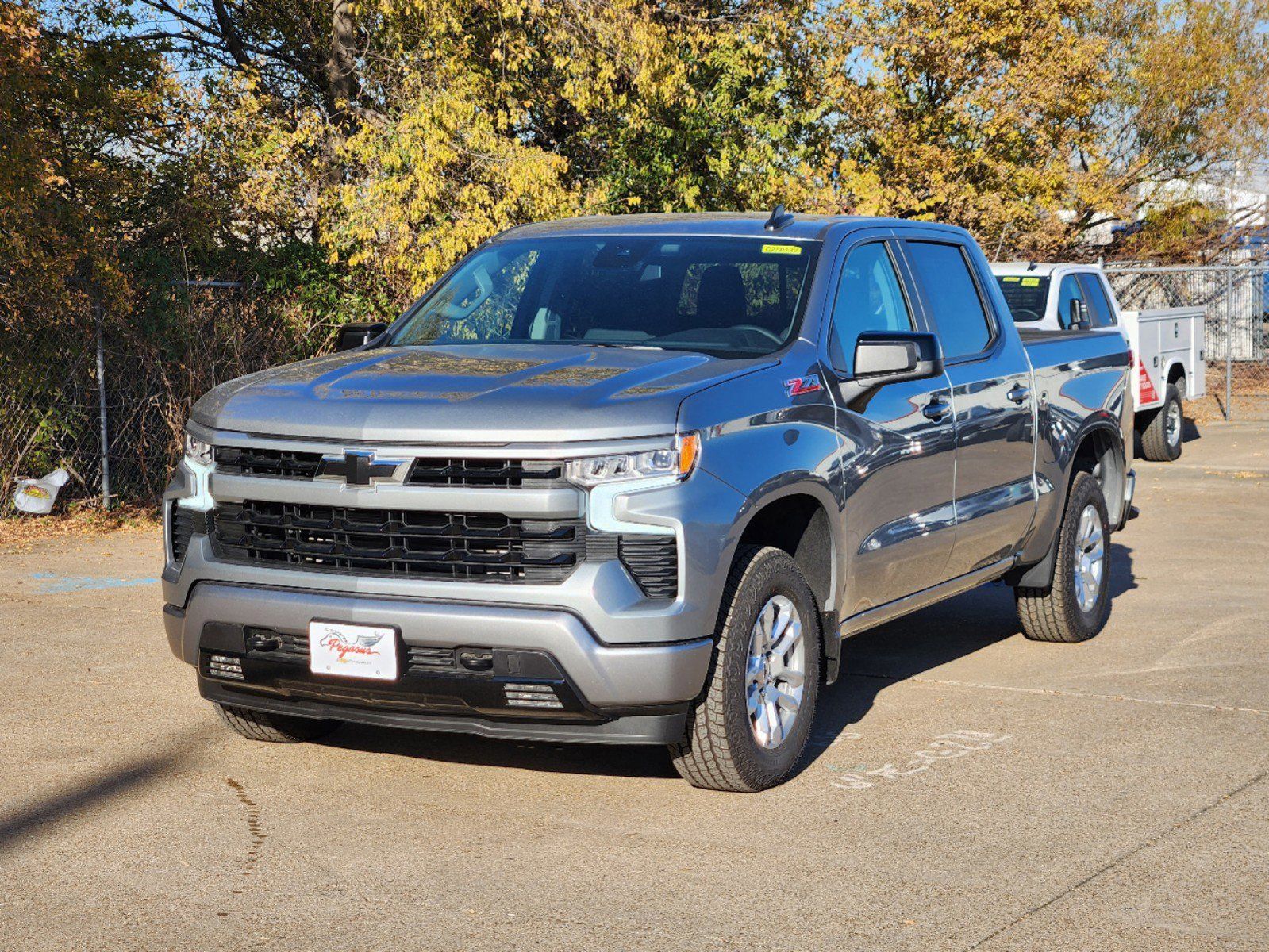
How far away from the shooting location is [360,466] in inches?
197

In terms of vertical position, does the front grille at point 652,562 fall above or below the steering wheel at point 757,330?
below

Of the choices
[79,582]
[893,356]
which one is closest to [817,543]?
[893,356]

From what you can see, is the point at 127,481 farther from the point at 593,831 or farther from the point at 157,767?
the point at 593,831

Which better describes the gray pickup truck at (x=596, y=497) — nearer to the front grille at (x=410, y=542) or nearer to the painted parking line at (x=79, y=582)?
the front grille at (x=410, y=542)

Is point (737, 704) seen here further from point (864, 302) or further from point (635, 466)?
point (864, 302)

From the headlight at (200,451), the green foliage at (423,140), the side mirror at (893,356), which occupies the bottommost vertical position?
the headlight at (200,451)

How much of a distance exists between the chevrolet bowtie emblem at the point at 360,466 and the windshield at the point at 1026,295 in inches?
453

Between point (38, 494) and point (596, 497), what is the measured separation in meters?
8.50

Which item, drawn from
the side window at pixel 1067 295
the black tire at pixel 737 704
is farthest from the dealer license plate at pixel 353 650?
the side window at pixel 1067 295

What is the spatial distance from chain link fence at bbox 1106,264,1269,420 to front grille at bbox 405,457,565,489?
82.3 feet

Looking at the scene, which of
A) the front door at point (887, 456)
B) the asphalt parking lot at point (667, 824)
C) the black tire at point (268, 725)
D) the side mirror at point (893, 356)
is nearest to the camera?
the asphalt parking lot at point (667, 824)

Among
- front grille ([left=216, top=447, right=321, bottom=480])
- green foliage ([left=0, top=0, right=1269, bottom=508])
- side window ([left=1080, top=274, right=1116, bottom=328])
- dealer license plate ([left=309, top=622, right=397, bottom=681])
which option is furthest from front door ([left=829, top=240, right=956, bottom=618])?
side window ([left=1080, top=274, right=1116, bottom=328])

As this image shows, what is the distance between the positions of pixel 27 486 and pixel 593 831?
8.39 metres

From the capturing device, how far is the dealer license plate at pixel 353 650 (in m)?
4.94
